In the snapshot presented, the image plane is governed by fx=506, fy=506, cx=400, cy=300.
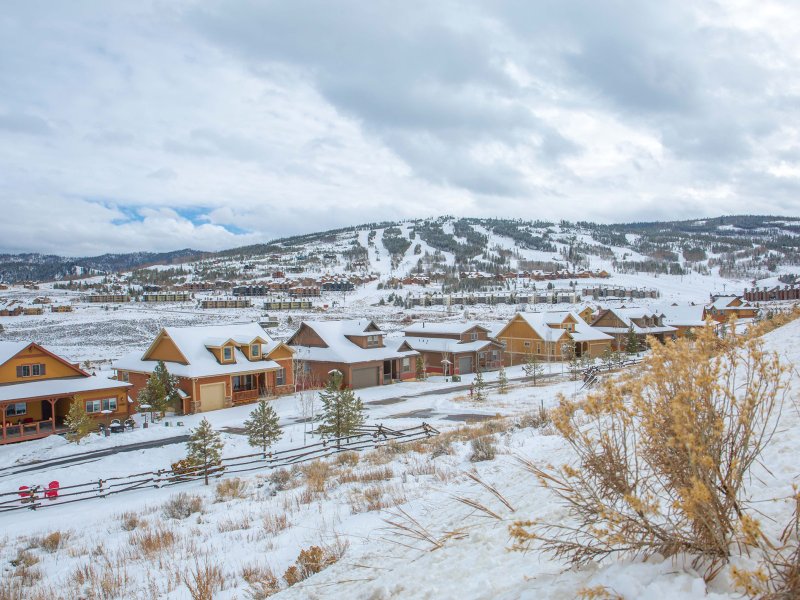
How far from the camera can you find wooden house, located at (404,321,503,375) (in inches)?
2015

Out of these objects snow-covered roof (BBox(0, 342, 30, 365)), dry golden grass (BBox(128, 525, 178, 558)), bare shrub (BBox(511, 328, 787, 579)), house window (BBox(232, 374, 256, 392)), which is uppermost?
bare shrub (BBox(511, 328, 787, 579))

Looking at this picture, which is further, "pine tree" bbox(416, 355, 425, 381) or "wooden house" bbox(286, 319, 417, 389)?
"pine tree" bbox(416, 355, 425, 381)

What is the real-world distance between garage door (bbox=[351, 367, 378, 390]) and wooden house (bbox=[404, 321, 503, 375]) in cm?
866

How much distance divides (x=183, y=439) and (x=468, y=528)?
2373 centimetres

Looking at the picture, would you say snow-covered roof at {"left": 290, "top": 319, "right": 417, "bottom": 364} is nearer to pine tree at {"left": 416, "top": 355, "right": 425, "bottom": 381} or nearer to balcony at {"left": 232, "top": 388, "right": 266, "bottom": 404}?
pine tree at {"left": 416, "top": 355, "right": 425, "bottom": 381}

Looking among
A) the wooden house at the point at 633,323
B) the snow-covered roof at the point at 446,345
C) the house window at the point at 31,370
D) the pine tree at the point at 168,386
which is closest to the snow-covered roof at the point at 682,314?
the wooden house at the point at 633,323

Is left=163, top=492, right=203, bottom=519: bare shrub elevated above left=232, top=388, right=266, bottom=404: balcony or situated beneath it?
elevated above

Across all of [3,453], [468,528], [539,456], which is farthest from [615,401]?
[3,453]

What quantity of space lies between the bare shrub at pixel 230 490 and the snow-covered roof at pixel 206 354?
20.6 meters

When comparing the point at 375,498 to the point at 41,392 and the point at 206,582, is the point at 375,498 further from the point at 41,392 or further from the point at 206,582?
the point at 41,392

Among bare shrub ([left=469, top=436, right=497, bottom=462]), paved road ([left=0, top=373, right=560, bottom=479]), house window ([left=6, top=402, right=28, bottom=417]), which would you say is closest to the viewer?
bare shrub ([left=469, top=436, right=497, bottom=462])

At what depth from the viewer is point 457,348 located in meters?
50.8

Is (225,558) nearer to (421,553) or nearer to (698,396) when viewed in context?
(421,553)

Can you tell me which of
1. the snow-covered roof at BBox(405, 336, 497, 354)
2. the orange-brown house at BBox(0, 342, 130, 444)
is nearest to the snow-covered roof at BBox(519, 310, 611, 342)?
the snow-covered roof at BBox(405, 336, 497, 354)
